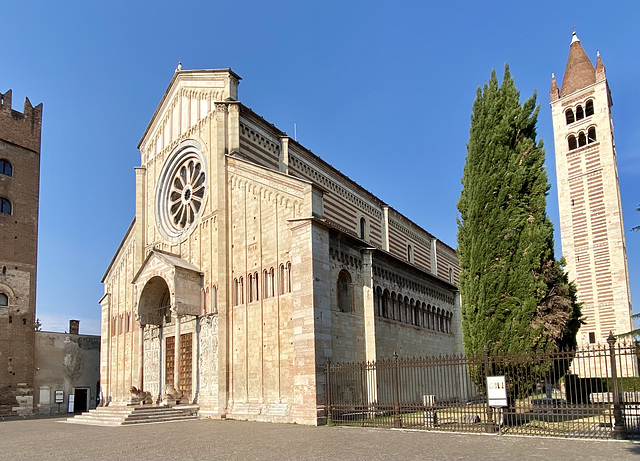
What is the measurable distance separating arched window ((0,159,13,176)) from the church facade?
1059cm

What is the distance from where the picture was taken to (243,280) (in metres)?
20.9

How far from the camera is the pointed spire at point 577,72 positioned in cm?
4012

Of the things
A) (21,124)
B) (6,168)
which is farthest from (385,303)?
(21,124)

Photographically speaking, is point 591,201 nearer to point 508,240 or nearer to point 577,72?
A: point 577,72

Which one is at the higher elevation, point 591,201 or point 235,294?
point 591,201

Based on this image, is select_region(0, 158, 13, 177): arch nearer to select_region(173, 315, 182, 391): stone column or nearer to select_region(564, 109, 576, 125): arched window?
select_region(173, 315, 182, 391): stone column

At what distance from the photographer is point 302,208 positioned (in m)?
19.1

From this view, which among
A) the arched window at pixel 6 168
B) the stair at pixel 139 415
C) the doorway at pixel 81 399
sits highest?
the arched window at pixel 6 168

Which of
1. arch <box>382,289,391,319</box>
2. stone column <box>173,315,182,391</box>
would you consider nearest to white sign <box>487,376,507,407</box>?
arch <box>382,289,391,319</box>

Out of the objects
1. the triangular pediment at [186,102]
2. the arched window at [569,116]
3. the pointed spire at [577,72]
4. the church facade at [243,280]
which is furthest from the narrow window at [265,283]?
the pointed spire at [577,72]

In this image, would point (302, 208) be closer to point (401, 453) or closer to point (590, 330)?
point (401, 453)

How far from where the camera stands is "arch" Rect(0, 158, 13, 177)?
33.5 m

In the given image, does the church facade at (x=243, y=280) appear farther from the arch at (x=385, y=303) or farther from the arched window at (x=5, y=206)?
the arched window at (x=5, y=206)

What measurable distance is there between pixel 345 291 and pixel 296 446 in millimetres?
8851
